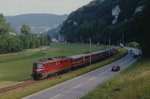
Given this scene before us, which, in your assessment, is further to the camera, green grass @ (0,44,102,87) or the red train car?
green grass @ (0,44,102,87)

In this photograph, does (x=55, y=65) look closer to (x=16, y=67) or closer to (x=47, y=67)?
(x=47, y=67)

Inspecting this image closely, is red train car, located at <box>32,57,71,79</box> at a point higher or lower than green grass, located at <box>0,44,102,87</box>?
higher

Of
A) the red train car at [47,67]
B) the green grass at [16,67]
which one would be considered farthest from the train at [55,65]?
the green grass at [16,67]

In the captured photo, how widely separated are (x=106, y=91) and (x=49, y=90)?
9038 millimetres

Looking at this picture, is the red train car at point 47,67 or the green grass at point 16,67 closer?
the red train car at point 47,67

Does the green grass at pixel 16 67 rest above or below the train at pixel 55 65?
below

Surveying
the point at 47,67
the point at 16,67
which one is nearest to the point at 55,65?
the point at 47,67

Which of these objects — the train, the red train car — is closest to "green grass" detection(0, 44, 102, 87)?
the red train car

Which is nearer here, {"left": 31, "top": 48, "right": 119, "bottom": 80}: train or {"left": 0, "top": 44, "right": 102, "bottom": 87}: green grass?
{"left": 31, "top": 48, "right": 119, "bottom": 80}: train

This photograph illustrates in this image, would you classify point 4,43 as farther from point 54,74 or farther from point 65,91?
point 65,91

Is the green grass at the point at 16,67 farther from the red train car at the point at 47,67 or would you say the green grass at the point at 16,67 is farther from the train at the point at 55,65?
the train at the point at 55,65

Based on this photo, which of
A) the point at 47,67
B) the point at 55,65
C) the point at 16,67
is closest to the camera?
the point at 47,67

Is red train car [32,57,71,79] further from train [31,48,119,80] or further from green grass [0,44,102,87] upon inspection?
green grass [0,44,102,87]

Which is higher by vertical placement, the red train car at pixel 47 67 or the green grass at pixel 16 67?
the red train car at pixel 47 67
